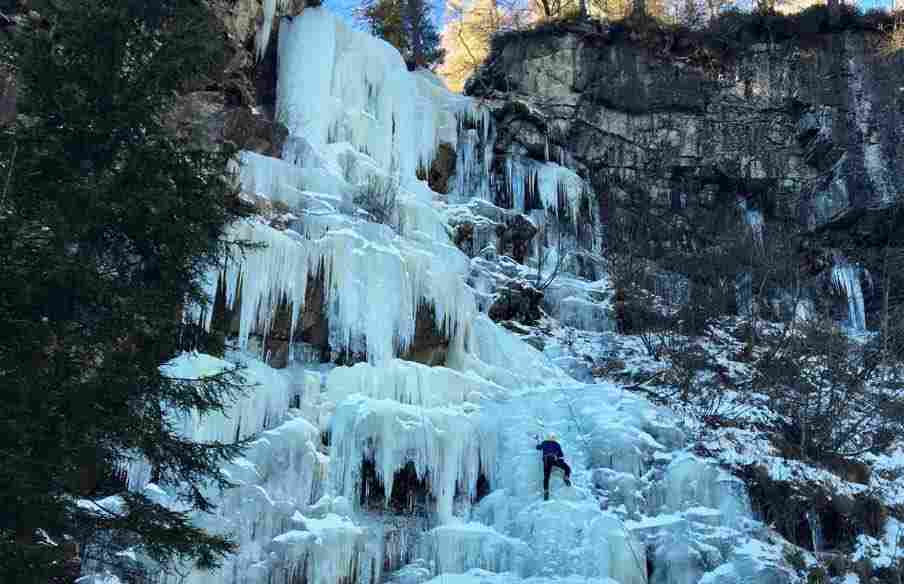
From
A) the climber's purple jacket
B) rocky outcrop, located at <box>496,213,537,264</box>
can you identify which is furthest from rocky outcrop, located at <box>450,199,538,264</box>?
the climber's purple jacket

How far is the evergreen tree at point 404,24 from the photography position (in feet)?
81.1

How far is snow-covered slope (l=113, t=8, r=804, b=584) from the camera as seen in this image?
32.7 feet

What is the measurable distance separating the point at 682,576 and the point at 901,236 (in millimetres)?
14443

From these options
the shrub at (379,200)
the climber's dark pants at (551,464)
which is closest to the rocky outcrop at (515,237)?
the shrub at (379,200)

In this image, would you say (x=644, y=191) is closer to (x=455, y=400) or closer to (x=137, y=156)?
(x=455, y=400)

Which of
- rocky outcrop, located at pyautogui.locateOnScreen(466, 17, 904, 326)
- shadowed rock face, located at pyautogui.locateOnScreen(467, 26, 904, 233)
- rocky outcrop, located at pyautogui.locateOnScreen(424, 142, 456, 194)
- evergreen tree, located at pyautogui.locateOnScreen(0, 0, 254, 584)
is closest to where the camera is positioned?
evergreen tree, located at pyautogui.locateOnScreen(0, 0, 254, 584)

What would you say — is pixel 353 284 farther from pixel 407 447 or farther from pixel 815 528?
pixel 815 528

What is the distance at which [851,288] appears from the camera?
20875 millimetres

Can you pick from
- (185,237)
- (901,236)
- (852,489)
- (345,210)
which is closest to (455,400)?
(345,210)

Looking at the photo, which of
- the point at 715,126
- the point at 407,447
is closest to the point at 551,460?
the point at 407,447

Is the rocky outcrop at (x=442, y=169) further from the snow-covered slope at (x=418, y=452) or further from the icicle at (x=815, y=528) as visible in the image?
the icicle at (x=815, y=528)

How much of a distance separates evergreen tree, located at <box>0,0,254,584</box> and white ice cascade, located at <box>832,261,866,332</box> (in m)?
17.0

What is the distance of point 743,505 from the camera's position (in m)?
11.0

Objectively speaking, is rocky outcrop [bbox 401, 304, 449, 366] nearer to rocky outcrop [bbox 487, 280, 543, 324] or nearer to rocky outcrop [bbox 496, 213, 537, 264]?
rocky outcrop [bbox 487, 280, 543, 324]
